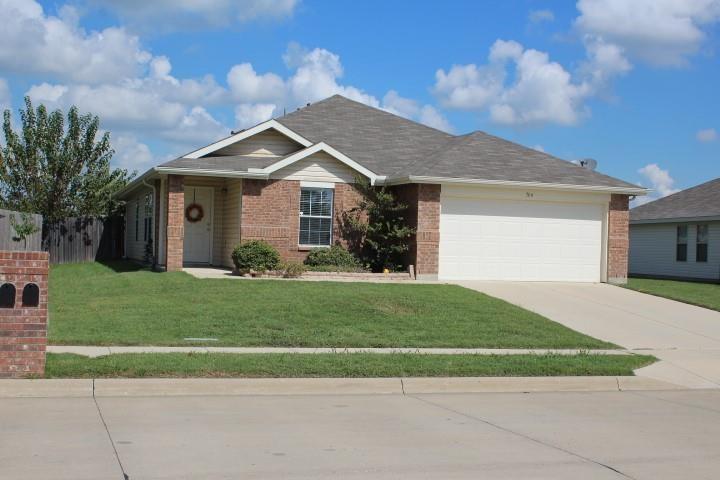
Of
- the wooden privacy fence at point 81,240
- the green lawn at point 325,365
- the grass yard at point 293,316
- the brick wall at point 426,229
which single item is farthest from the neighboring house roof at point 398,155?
the wooden privacy fence at point 81,240

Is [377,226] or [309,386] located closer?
[309,386]

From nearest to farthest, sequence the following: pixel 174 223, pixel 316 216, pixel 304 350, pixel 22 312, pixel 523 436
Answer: pixel 523 436, pixel 22 312, pixel 304 350, pixel 174 223, pixel 316 216

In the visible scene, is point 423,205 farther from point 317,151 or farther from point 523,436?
point 523,436

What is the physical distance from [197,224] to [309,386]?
49.6 feet

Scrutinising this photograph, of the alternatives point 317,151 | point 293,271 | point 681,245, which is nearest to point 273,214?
point 317,151

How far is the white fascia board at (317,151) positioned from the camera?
2130 centimetres

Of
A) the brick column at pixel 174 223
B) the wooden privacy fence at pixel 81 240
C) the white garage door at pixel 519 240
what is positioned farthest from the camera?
the wooden privacy fence at pixel 81 240

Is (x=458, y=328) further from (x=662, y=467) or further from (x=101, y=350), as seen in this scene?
(x=662, y=467)

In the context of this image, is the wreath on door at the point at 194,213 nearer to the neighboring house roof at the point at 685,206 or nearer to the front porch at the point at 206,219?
the front porch at the point at 206,219

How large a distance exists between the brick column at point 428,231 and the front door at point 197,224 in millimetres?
6743

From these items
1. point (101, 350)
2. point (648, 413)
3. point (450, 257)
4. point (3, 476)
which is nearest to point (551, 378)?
point (648, 413)

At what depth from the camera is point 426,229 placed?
21516 millimetres

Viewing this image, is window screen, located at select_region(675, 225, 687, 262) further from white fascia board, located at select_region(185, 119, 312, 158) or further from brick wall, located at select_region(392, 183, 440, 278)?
white fascia board, located at select_region(185, 119, 312, 158)

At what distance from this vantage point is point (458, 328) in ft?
48.8
